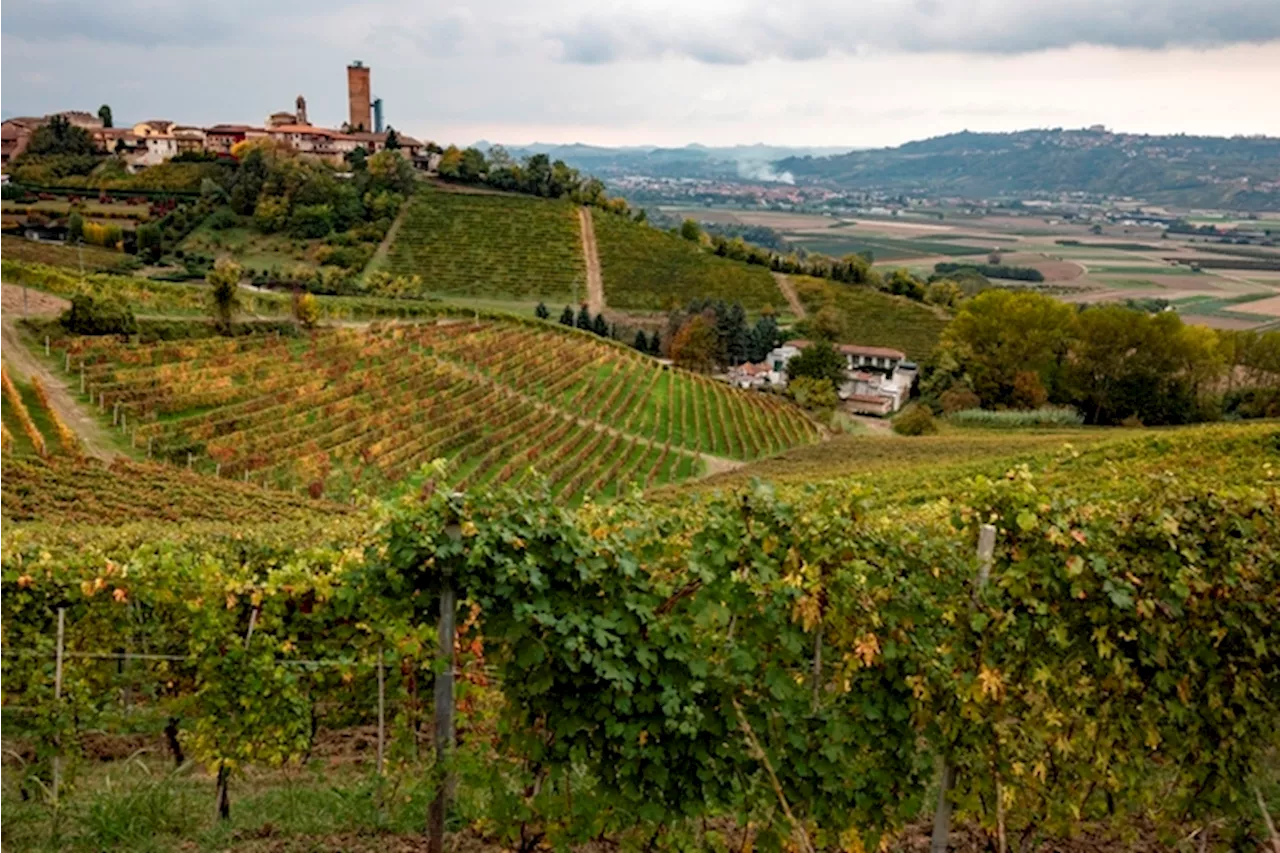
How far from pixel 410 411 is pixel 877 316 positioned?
64.4 metres

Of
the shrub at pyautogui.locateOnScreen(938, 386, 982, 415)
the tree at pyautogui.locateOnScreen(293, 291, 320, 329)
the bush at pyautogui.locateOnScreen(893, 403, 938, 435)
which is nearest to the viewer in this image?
the tree at pyautogui.locateOnScreen(293, 291, 320, 329)

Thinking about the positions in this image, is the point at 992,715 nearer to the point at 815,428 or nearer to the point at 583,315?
the point at 815,428

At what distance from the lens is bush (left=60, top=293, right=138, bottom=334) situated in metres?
36.8

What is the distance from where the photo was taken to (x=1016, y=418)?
58.0 metres

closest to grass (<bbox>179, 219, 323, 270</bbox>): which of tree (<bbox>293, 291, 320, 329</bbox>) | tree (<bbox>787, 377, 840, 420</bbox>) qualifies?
tree (<bbox>293, 291, 320, 329</bbox>)

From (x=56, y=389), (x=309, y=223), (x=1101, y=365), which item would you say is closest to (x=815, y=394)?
(x=1101, y=365)

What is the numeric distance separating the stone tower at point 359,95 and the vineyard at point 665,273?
265 feet

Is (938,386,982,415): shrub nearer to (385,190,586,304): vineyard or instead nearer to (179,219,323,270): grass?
(385,190,586,304): vineyard

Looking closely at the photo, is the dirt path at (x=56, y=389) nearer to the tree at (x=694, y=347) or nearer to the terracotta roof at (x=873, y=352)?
the tree at (x=694, y=347)

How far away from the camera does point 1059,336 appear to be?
63906 mm

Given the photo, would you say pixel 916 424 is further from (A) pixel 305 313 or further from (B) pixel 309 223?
(B) pixel 309 223

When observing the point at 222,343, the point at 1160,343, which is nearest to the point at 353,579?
the point at 222,343

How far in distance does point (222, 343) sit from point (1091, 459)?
117 ft

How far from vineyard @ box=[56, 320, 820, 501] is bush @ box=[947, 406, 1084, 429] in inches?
498
